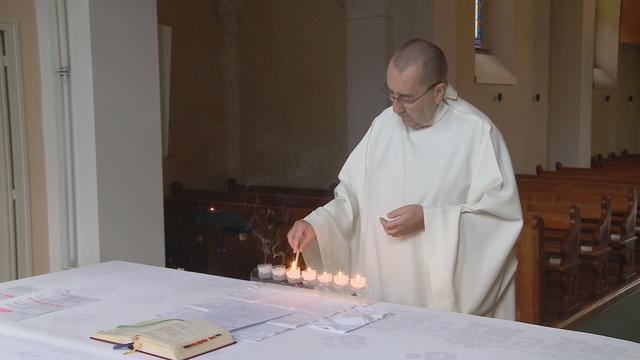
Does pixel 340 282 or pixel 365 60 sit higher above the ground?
pixel 365 60

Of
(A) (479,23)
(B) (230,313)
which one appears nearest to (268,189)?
(A) (479,23)

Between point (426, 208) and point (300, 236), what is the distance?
1.73ft

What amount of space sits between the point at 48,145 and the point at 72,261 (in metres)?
0.79

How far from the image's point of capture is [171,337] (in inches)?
75.2

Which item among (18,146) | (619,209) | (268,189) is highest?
(18,146)

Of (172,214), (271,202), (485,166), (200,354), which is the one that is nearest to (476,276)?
(485,166)

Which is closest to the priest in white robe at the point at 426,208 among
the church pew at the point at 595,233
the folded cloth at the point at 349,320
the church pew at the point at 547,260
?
the folded cloth at the point at 349,320

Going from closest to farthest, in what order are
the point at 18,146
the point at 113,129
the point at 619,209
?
the point at 113,129, the point at 18,146, the point at 619,209

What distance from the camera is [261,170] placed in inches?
401

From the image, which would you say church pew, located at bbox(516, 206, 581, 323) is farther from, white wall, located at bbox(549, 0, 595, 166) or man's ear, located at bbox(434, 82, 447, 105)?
white wall, located at bbox(549, 0, 595, 166)

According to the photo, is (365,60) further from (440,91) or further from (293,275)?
(293,275)

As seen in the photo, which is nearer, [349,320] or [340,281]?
[349,320]

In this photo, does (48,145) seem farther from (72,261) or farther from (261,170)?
(261,170)

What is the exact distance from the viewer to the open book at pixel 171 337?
1.87 m
